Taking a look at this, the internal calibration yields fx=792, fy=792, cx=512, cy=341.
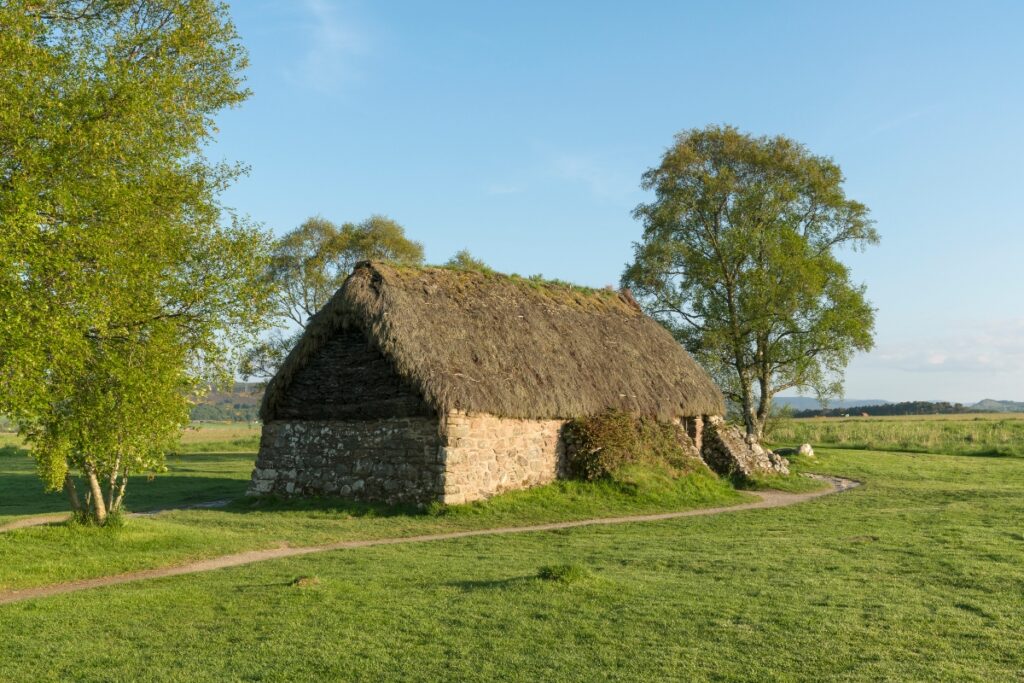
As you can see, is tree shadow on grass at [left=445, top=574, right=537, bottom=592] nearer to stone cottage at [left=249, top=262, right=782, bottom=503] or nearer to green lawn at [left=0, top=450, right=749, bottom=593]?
green lawn at [left=0, top=450, right=749, bottom=593]

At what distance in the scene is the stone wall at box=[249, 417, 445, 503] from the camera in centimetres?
1773

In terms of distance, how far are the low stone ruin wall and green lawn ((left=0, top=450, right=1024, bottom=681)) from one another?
11.2m

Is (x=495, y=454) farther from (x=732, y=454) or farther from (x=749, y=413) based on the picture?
(x=749, y=413)

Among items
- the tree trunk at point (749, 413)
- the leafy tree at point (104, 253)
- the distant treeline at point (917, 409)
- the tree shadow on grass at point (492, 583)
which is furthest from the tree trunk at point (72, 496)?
the distant treeline at point (917, 409)

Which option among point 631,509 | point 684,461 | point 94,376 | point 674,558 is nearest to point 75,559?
point 94,376

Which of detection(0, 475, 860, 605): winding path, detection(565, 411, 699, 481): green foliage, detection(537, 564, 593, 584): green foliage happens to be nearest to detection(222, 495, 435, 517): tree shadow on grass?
detection(0, 475, 860, 605): winding path

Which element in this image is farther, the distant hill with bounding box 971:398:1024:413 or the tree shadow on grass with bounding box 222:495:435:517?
the distant hill with bounding box 971:398:1024:413

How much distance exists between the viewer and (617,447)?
20.9m

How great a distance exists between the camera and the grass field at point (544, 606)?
6.66m

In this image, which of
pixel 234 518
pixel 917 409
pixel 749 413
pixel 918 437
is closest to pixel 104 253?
pixel 234 518

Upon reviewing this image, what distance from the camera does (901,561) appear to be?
35.9ft

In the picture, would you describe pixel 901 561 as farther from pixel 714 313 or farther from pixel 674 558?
pixel 714 313

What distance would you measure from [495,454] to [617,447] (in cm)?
380

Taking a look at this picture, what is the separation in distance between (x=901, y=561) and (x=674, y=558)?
3.08 m
